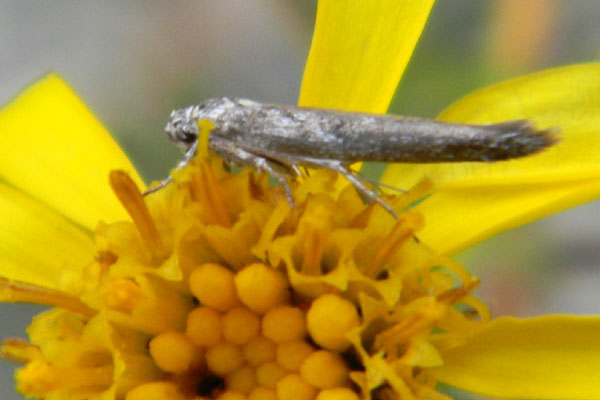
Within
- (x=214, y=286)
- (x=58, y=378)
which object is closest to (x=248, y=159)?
(x=214, y=286)

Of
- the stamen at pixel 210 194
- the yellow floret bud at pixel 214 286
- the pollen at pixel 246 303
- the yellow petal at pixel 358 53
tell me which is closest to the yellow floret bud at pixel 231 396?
the pollen at pixel 246 303

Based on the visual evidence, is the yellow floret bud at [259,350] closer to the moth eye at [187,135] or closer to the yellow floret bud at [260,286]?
the yellow floret bud at [260,286]

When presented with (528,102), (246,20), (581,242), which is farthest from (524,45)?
(528,102)

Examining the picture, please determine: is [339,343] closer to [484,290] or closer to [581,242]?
[484,290]

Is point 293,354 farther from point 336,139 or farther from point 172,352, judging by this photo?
point 336,139

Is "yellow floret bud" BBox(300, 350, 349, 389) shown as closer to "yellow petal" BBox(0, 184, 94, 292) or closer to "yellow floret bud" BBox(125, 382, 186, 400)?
"yellow floret bud" BBox(125, 382, 186, 400)

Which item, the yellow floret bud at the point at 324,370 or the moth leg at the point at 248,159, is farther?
the moth leg at the point at 248,159

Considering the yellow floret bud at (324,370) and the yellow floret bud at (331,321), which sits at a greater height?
the yellow floret bud at (331,321)

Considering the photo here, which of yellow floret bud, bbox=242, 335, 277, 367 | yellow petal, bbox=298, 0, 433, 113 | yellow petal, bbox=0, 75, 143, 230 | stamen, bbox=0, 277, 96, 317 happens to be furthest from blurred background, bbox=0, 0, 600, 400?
stamen, bbox=0, 277, 96, 317
